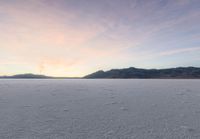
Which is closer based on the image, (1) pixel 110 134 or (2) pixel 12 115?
(1) pixel 110 134

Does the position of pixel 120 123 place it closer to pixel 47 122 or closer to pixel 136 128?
pixel 136 128

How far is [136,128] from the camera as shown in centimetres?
303

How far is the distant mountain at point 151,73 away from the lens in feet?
279

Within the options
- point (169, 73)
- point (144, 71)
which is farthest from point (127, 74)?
point (169, 73)

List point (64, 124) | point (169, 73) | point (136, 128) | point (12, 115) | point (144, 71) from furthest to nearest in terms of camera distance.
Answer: point (144, 71) < point (169, 73) < point (12, 115) < point (64, 124) < point (136, 128)

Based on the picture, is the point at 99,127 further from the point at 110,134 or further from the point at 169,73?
the point at 169,73

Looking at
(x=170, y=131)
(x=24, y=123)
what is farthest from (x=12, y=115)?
(x=170, y=131)

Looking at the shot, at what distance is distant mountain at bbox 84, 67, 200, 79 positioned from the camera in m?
85.0

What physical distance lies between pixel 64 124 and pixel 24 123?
887 millimetres

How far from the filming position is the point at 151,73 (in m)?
93.8

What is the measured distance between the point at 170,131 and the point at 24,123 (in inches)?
119

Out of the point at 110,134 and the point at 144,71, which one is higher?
the point at 144,71

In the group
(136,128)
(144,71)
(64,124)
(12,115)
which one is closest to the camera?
(136,128)

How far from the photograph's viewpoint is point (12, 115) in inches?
156
